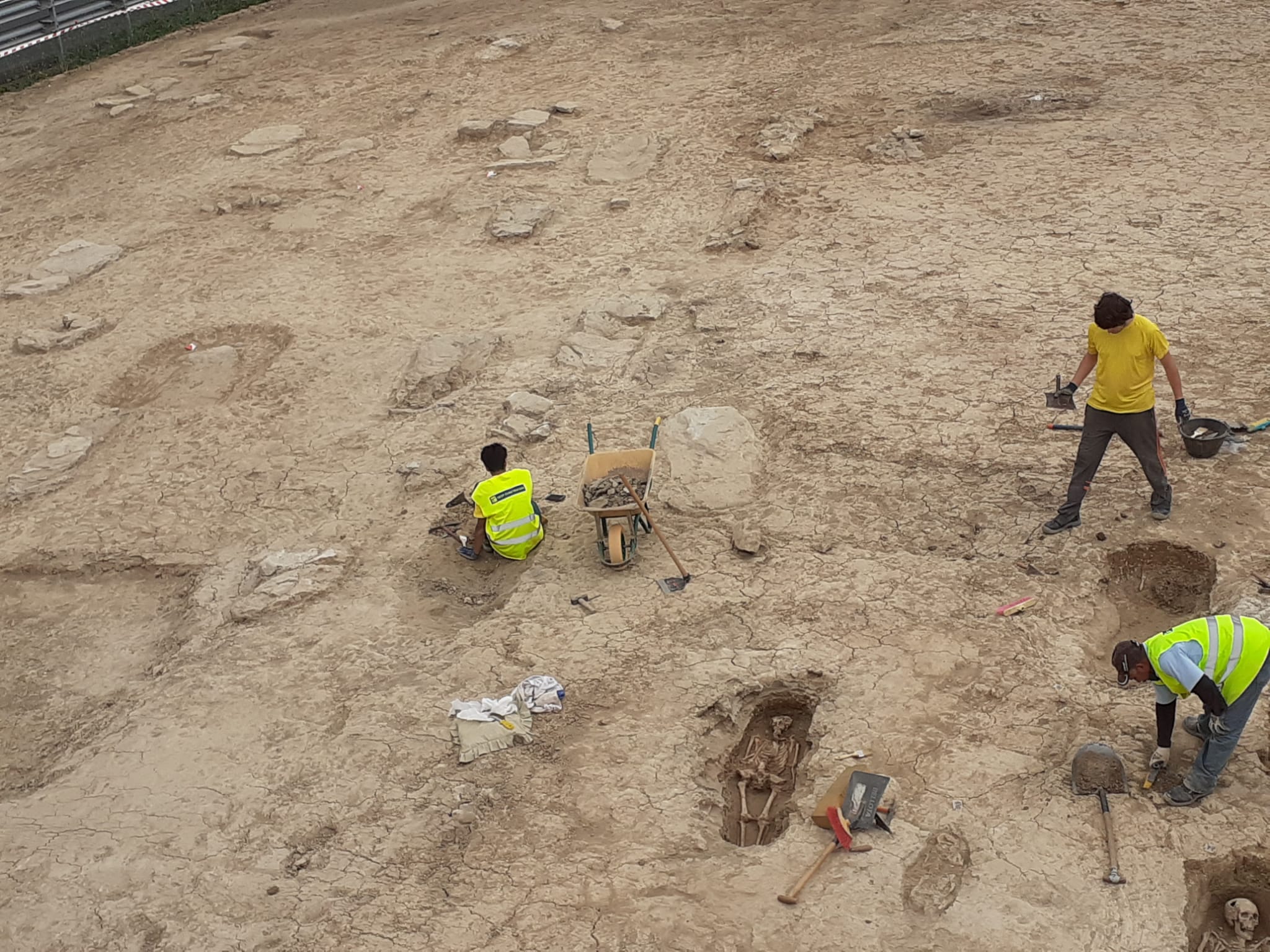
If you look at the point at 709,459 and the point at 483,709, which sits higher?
the point at 709,459

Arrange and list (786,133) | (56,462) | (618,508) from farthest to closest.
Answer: (786,133) → (56,462) → (618,508)

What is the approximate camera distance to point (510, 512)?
732 centimetres

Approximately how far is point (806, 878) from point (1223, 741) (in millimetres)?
1934

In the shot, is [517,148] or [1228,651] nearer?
[1228,651]

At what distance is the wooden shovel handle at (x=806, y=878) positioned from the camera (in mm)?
5086

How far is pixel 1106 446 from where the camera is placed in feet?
22.8

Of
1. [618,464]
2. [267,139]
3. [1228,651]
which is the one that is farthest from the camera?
[267,139]

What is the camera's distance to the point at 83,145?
14.4 metres

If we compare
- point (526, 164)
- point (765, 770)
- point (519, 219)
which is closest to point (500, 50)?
point (526, 164)

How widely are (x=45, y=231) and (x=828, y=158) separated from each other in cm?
852

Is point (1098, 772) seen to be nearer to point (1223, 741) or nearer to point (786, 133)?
point (1223, 741)

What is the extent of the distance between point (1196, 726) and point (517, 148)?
31.8 ft

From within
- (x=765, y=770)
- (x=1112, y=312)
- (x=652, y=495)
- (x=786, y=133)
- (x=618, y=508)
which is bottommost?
(x=765, y=770)

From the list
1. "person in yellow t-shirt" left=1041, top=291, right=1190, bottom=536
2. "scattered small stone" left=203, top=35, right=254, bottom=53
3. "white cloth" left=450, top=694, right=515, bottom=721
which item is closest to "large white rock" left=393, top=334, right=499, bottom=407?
"white cloth" left=450, top=694, right=515, bottom=721
